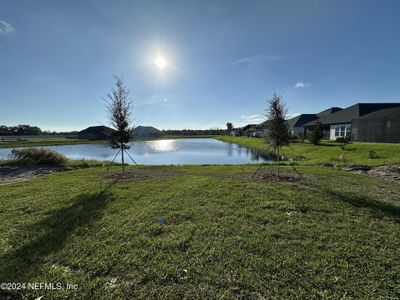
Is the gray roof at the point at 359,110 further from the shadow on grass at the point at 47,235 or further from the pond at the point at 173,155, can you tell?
the shadow on grass at the point at 47,235

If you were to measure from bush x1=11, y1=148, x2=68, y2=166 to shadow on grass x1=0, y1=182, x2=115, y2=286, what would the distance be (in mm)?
10618

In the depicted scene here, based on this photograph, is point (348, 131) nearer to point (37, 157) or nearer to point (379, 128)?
point (379, 128)

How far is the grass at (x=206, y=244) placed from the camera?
2.51 m

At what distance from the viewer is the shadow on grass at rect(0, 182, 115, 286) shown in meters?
2.83

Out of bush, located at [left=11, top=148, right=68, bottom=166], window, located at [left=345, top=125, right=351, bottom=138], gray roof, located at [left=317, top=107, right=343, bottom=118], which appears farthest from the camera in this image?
→ gray roof, located at [left=317, top=107, right=343, bottom=118]

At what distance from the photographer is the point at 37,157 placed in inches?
552

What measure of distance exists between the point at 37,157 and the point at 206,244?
52.4ft

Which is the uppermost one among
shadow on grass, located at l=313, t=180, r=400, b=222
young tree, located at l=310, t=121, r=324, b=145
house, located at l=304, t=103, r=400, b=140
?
house, located at l=304, t=103, r=400, b=140

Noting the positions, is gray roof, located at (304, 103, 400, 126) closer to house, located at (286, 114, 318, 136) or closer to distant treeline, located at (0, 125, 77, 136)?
house, located at (286, 114, 318, 136)

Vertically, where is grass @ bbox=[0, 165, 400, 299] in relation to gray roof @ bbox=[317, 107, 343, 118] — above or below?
below

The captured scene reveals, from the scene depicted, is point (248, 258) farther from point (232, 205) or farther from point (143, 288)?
point (232, 205)

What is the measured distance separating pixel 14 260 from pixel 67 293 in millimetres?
1427

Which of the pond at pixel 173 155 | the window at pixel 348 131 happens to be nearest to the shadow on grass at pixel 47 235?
the pond at pixel 173 155

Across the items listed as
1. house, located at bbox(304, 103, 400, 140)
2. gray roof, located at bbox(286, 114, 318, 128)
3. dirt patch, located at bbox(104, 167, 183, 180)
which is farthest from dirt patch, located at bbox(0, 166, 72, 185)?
gray roof, located at bbox(286, 114, 318, 128)
